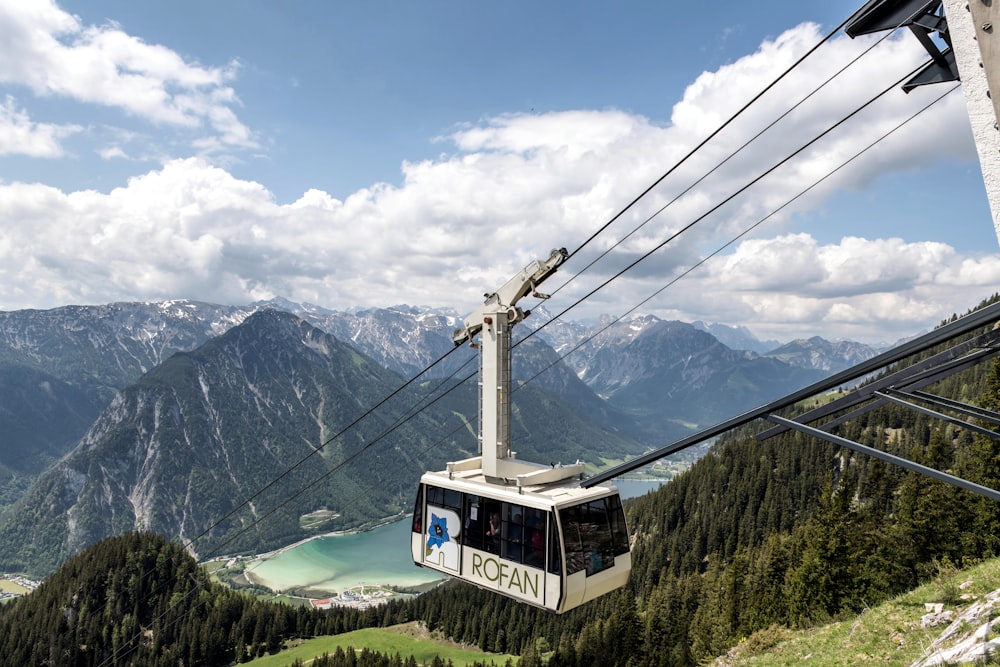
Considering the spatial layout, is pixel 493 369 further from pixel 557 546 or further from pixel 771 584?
pixel 771 584

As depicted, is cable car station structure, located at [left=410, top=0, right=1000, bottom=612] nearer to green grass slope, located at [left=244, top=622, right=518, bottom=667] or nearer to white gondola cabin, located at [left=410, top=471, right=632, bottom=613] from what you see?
white gondola cabin, located at [left=410, top=471, right=632, bottom=613]

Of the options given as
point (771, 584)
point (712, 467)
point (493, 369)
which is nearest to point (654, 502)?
point (712, 467)

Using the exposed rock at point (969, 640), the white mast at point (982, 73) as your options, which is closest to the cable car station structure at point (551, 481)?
the white mast at point (982, 73)

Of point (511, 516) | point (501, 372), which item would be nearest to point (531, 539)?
point (511, 516)

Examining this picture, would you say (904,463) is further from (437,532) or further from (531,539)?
(437,532)

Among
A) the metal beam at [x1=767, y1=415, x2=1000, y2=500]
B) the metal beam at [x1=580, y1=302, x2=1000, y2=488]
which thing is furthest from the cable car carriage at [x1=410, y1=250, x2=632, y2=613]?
the metal beam at [x1=767, y1=415, x2=1000, y2=500]

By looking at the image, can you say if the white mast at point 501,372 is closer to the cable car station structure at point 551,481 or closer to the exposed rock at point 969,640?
the cable car station structure at point 551,481
